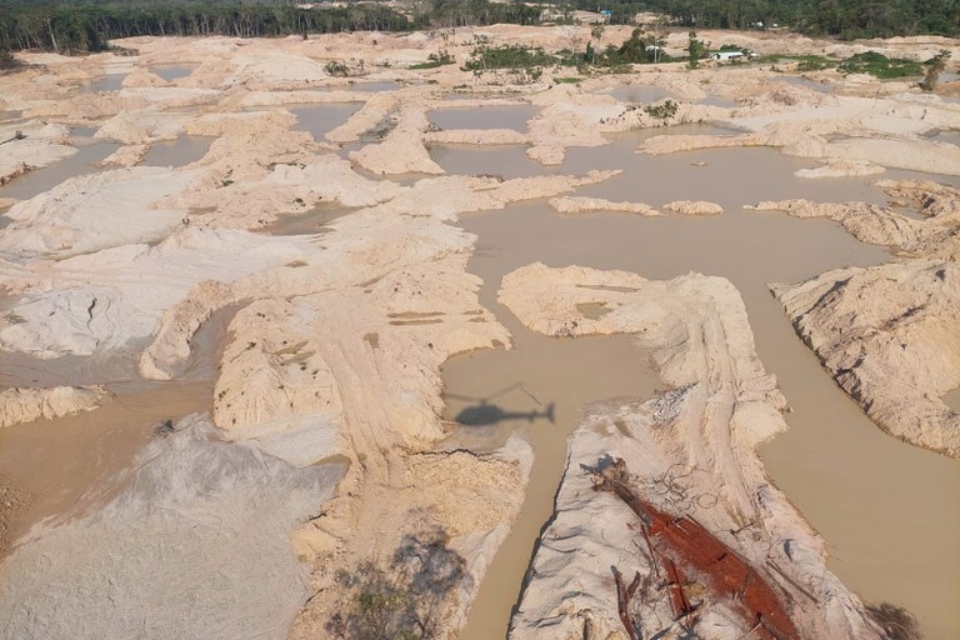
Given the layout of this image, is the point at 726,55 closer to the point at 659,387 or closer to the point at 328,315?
the point at 659,387

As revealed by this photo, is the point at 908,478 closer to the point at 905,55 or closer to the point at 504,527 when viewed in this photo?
the point at 504,527

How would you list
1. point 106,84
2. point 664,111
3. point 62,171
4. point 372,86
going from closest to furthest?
point 62,171, point 664,111, point 372,86, point 106,84

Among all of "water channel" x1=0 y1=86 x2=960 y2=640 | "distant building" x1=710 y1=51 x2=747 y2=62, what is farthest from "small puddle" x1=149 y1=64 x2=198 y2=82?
"distant building" x1=710 y1=51 x2=747 y2=62

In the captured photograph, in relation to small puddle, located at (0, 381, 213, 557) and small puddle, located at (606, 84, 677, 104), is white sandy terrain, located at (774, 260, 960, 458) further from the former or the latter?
small puddle, located at (606, 84, 677, 104)

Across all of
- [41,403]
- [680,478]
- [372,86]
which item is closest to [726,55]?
[372,86]

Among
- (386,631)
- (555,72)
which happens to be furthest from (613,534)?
(555,72)

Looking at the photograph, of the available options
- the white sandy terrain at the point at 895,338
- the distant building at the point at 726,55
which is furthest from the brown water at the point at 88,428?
the distant building at the point at 726,55
